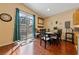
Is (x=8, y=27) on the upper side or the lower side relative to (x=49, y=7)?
lower

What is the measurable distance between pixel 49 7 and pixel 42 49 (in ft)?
2.99

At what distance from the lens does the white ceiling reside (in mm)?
2238

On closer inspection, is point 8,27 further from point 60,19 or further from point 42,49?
point 60,19

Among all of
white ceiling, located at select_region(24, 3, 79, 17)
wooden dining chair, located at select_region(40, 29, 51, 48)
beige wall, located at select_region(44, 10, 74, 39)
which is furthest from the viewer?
wooden dining chair, located at select_region(40, 29, 51, 48)

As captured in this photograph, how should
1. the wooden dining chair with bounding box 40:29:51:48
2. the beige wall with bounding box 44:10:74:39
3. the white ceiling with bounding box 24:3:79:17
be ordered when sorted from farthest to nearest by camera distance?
the wooden dining chair with bounding box 40:29:51:48 → the beige wall with bounding box 44:10:74:39 → the white ceiling with bounding box 24:3:79:17

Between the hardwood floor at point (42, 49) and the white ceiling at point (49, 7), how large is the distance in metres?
0.64

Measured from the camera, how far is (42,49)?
2.41 metres

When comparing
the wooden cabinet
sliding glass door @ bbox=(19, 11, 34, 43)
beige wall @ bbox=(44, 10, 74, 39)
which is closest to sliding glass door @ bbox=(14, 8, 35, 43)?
sliding glass door @ bbox=(19, 11, 34, 43)

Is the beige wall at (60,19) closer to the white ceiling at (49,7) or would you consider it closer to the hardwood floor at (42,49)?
the white ceiling at (49,7)

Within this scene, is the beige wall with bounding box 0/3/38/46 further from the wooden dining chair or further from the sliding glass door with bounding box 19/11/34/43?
the wooden dining chair

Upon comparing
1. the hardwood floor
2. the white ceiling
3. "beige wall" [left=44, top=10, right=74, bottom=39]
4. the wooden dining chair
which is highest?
the white ceiling

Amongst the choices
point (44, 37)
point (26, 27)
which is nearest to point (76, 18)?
point (44, 37)

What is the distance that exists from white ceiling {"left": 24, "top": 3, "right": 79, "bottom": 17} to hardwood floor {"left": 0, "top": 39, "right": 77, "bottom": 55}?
644mm

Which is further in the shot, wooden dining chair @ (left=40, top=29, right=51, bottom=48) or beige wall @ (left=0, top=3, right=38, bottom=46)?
wooden dining chair @ (left=40, top=29, right=51, bottom=48)
